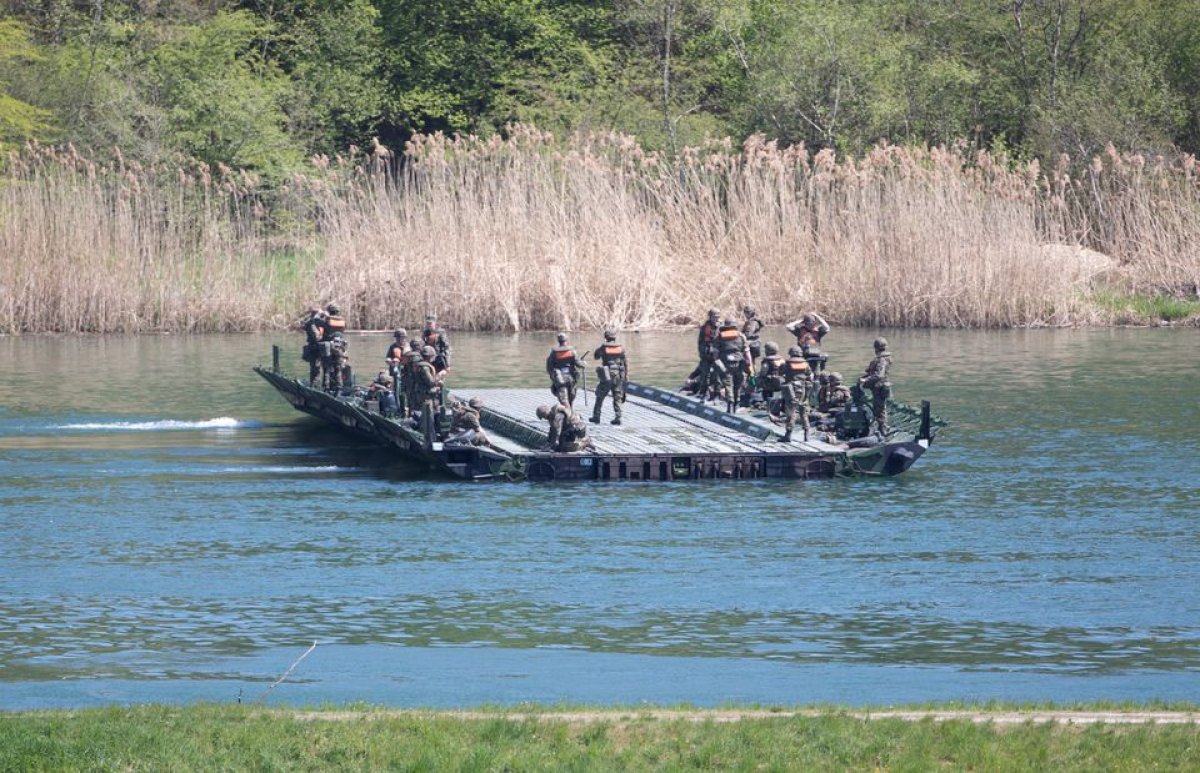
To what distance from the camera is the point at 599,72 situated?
70750 millimetres

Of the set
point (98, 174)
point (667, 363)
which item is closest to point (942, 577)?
point (667, 363)

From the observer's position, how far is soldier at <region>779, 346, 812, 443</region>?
96.4 feet

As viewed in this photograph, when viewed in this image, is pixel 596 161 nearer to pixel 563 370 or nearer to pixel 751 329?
pixel 751 329

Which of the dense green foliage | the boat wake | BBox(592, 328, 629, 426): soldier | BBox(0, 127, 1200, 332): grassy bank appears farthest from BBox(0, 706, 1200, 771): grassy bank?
the dense green foliage

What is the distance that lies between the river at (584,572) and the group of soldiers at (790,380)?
1.52m

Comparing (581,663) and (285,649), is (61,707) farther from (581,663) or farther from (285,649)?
(581,663)

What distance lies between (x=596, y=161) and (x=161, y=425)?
1941 centimetres

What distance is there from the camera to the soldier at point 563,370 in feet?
97.9

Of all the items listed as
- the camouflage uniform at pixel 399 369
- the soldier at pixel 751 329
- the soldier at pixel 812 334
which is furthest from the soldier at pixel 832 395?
the camouflage uniform at pixel 399 369

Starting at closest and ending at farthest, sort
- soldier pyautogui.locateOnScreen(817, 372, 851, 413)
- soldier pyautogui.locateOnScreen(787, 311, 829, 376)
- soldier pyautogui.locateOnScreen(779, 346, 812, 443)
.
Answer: soldier pyautogui.locateOnScreen(779, 346, 812, 443), soldier pyautogui.locateOnScreen(817, 372, 851, 413), soldier pyautogui.locateOnScreen(787, 311, 829, 376)

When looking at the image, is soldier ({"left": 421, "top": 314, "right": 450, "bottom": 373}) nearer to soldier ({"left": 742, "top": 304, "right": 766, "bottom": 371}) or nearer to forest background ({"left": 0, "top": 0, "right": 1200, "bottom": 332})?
soldier ({"left": 742, "top": 304, "right": 766, "bottom": 371})

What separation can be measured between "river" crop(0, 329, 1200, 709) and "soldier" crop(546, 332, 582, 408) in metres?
2.00

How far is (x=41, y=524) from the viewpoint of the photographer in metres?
25.5

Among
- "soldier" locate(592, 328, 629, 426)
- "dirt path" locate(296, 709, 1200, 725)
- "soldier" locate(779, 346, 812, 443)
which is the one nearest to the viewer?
"dirt path" locate(296, 709, 1200, 725)
